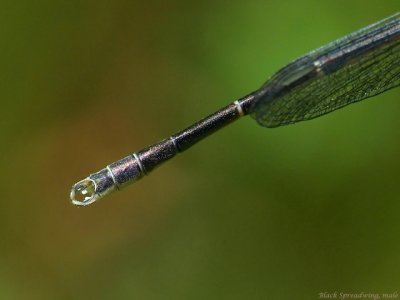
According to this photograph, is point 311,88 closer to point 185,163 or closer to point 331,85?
point 331,85

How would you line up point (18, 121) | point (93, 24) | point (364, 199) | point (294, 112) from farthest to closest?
1. point (93, 24)
2. point (18, 121)
3. point (364, 199)
4. point (294, 112)

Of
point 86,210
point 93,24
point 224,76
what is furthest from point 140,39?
point 86,210

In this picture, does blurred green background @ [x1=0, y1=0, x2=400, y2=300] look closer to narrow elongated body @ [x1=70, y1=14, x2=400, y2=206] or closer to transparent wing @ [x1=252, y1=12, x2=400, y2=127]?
narrow elongated body @ [x1=70, y1=14, x2=400, y2=206]

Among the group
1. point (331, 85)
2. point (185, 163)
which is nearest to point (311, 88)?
point (331, 85)

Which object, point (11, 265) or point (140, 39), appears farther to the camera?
point (140, 39)

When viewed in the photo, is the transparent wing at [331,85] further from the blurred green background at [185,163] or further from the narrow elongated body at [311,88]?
the blurred green background at [185,163]

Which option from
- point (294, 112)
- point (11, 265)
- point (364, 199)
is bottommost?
point (364, 199)

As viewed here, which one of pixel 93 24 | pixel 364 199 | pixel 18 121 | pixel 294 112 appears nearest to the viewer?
pixel 294 112

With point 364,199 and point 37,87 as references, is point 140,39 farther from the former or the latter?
point 364,199
